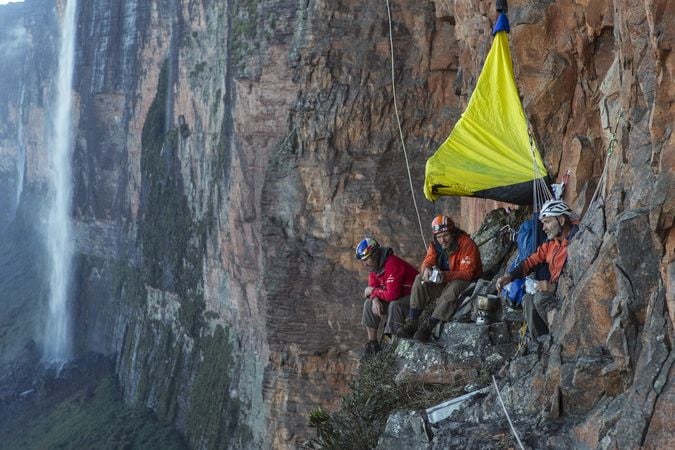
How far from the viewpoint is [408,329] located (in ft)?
29.7

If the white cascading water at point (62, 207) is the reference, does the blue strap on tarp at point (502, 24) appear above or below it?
above

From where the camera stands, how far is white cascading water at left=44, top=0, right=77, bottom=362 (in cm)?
4575

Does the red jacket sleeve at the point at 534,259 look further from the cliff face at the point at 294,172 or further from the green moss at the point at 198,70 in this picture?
the green moss at the point at 198,70

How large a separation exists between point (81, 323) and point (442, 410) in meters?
40.4

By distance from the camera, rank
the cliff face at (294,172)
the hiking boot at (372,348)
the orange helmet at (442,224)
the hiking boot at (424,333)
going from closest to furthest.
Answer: the cliff face at (294,172) → the hiking boot at (424,333) → the orange helmet at (442,224) → the hiking boot at (372,348)

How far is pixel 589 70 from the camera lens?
9.84 meters

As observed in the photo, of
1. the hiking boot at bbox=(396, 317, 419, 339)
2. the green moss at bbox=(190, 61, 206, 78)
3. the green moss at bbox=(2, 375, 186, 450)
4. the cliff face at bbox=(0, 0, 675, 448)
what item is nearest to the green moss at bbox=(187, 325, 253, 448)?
the cliff face at bbox=(0, 0, 675, 448)

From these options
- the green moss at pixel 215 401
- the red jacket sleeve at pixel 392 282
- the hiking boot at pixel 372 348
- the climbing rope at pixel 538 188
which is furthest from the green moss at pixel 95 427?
the climbing rope at pixel 538 188

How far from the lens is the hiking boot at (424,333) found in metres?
8.50

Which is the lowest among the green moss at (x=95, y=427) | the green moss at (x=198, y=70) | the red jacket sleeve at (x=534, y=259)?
the green moss at (x=95, y=427)

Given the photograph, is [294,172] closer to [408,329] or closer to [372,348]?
[372,348]

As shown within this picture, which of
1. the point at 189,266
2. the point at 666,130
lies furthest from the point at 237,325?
the point at 666,130

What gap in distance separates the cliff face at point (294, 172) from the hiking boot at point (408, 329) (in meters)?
2.03

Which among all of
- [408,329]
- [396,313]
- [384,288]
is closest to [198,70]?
[384,288]
